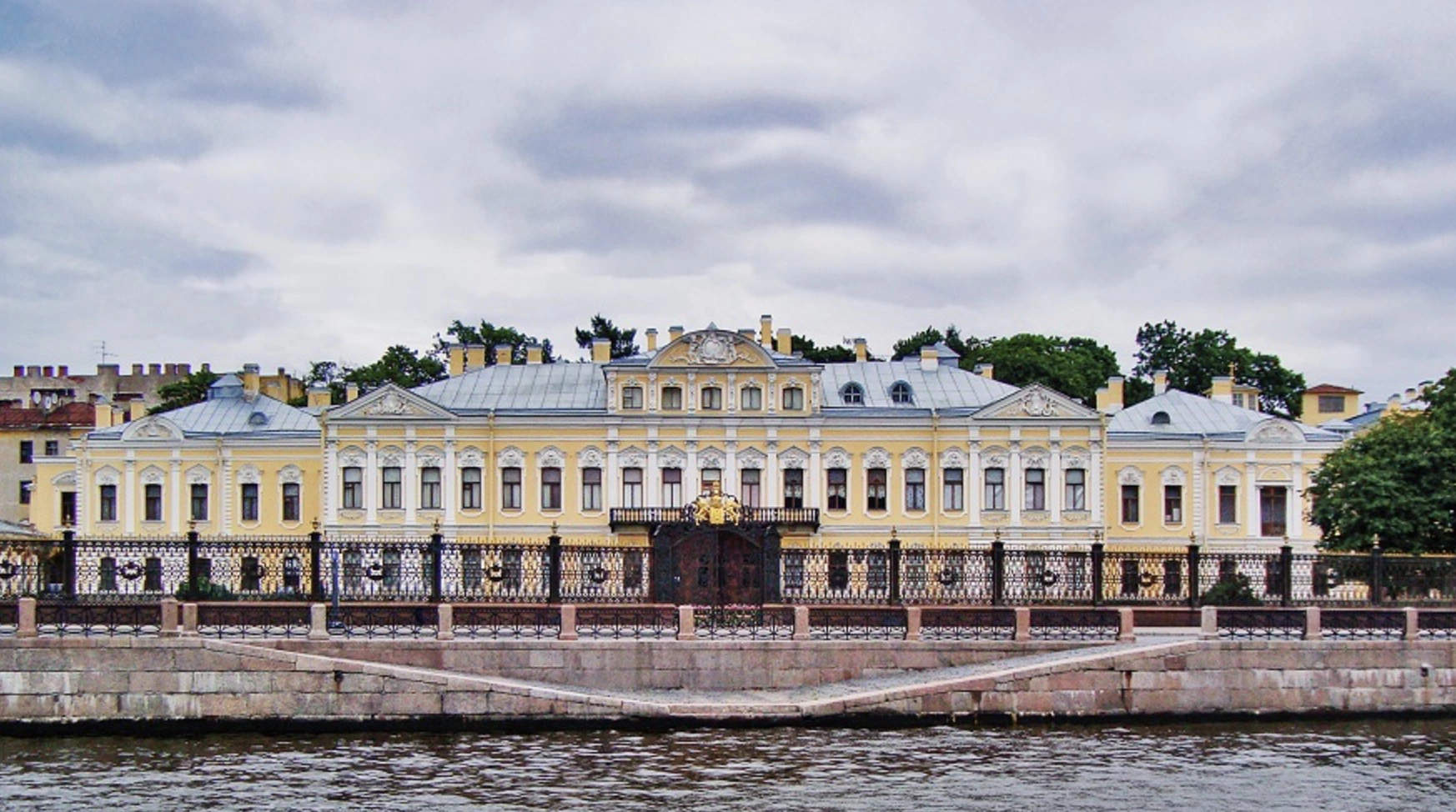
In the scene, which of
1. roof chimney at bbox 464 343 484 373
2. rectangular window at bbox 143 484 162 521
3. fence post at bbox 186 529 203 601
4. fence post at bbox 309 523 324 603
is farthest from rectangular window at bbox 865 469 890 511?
fence post at bbox 186 529 203 601

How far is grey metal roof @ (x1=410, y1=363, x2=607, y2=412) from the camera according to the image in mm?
49938

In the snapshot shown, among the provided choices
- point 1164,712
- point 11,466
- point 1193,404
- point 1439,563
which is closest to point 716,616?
point 1164,712

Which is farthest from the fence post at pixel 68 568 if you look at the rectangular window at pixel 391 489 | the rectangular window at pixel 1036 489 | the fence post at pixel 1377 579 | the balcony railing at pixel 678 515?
the rectangular window at pixel 1036 489

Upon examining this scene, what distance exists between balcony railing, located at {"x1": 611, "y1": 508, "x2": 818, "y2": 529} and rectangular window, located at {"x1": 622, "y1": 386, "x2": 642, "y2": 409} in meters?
3.12

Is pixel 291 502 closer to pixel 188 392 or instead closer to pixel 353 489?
pixel 353 489

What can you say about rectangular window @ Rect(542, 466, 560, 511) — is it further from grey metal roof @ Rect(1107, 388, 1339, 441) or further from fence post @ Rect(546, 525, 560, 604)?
Result: fence post @ Rect(546, 525, 560, 604)

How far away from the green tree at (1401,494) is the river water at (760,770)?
14786 mm

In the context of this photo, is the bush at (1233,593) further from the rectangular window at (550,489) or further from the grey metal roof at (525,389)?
the rectangular window at (550,489)

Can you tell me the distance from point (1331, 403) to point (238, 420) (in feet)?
141

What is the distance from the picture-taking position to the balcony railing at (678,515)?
48156mm

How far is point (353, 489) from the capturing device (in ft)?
163

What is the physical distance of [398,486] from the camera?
49438mm

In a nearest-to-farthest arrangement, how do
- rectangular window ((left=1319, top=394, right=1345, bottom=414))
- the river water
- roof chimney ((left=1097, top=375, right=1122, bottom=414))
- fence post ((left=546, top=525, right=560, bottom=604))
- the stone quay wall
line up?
1. the river water
2. the stone quay wall
3. fence post ((left=546, top=525, right=560, bottom=604))
4. roof chimney ((left=1097, top=375, right=1122, bottom=414))
5. rectangular window ((left=1319, top=394, right=1345, bottom=414))

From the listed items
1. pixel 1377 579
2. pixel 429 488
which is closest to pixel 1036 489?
pixel 429 488
